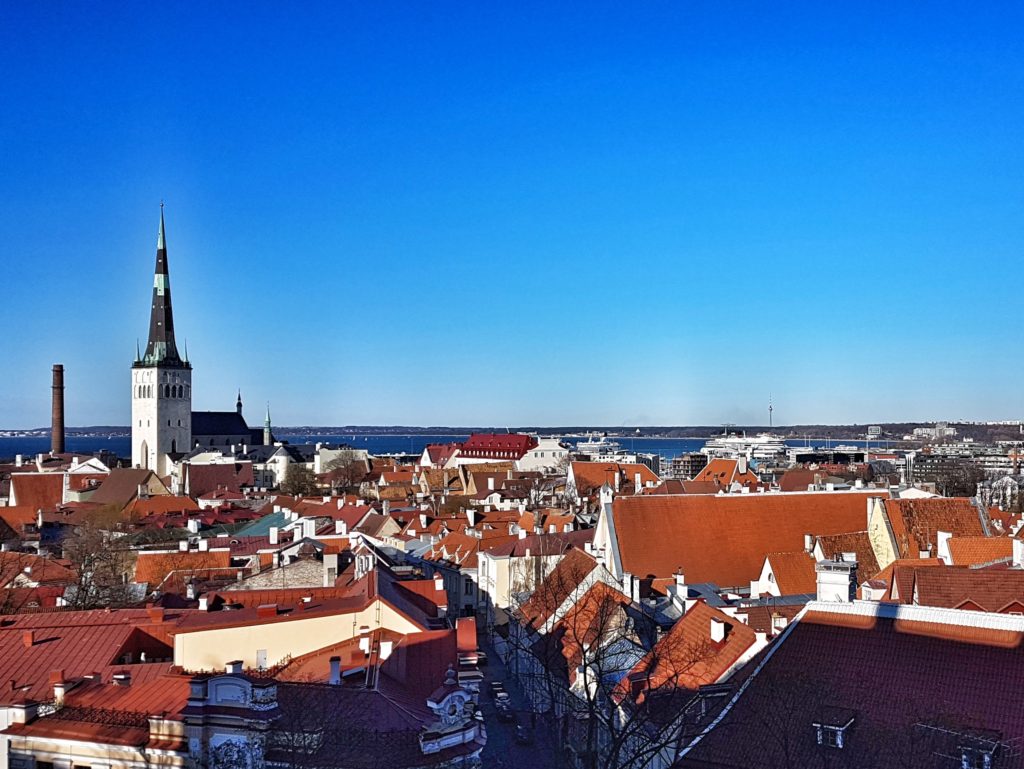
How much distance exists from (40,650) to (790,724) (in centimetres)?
1526

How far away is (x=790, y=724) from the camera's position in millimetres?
16828

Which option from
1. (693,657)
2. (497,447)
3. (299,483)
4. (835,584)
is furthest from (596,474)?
(693,657)

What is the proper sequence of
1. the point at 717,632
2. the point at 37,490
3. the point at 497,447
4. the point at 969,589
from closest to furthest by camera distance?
the point at 717,632
the point at 969,589
the point at 37,490
the point at 497,447

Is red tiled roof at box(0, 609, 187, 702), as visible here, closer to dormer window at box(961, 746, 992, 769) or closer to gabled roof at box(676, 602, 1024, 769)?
gabled roof at box(676, 602, 1024, 769)

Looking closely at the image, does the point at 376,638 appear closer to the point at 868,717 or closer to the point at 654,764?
the point at 654,764

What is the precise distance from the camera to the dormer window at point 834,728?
16.3 meters

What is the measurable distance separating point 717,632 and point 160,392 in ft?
414

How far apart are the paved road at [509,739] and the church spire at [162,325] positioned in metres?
115

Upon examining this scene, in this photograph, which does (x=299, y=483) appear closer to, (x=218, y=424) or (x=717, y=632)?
(x=218, y=424)

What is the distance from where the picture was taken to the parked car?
1016 inches

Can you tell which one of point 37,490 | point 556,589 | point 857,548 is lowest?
point 37,490

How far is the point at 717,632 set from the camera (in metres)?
22.8

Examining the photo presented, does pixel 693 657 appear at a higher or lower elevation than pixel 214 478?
higher

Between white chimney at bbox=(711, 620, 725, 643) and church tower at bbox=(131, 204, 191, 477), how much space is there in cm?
12383
